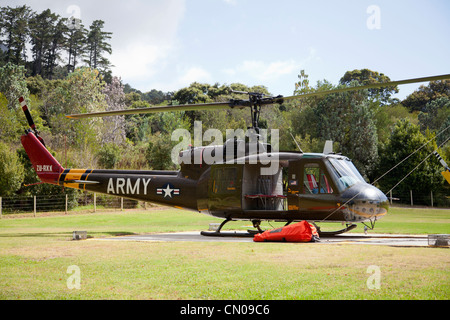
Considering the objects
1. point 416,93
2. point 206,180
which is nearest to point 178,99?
point 416,93

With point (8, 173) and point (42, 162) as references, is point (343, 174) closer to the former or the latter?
point (42, 162)

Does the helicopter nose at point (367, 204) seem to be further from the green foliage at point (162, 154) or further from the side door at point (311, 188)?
the green foliage at point (162, 154)

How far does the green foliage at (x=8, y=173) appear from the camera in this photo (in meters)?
30.8

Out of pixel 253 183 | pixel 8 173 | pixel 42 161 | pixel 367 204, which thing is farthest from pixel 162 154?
pixel 367 204

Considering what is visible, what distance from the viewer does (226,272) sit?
26.2ft

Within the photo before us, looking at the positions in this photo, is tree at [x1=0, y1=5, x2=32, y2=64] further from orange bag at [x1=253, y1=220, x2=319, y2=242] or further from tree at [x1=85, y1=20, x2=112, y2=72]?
orange bag at [x1=253, y1=220, x2=319, y2=242]

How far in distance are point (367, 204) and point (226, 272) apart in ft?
20.2

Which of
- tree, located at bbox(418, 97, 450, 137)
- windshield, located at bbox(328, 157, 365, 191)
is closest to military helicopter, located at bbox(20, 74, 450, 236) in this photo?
windshield, located at bbox(328, 157, 365, 191)

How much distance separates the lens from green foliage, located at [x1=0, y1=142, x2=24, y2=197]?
3077 centimetres

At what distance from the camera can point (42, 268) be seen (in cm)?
863

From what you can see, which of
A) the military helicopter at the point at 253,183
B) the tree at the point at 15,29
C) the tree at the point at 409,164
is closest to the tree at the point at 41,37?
the tree at the point at 15,29
